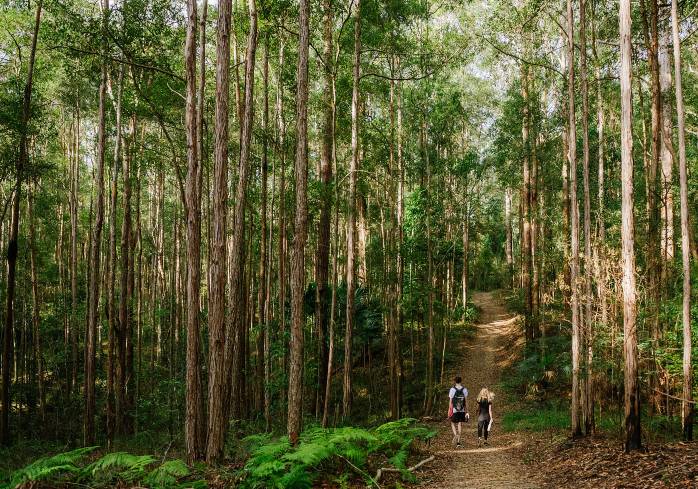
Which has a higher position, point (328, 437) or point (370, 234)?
point (370, 234)

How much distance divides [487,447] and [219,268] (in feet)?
25.0

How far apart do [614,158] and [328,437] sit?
→ 59.2ft

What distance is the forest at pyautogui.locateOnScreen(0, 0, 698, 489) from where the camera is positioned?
716 centimetres

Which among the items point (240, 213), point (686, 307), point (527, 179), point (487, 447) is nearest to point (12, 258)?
point (240, 213)

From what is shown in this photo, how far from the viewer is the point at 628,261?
6906mm

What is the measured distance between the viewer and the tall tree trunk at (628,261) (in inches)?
268

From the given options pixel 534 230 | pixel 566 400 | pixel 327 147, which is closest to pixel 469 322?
pixel 534 230

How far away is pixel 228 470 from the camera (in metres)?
6.38

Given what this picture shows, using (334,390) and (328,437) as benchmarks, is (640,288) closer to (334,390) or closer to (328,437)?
(328,437)

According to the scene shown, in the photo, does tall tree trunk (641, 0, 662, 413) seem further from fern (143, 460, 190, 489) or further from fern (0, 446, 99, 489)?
fern (0, 446, 99, 489)

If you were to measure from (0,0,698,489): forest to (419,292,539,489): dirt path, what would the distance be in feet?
0.35

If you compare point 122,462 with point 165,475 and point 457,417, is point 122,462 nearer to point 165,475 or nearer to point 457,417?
point 165,475

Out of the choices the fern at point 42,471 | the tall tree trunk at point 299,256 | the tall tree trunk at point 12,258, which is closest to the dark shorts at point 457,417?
the tall tree trunk at point 299,256

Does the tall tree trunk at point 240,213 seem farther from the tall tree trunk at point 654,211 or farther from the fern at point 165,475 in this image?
the tall tree trunk at point 654,211
